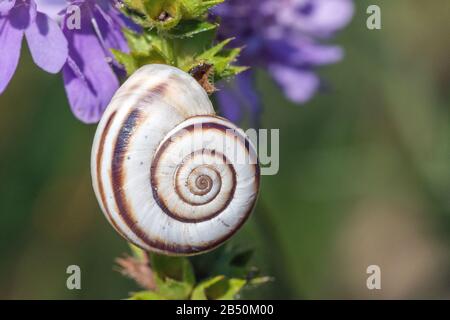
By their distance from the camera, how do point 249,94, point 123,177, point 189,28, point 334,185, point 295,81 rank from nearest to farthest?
point 123,177 < point 189,28 < point 249,94 < point 295,81 < point 334,185

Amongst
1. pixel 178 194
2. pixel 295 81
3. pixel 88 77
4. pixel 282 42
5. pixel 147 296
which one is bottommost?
pixel 147 296

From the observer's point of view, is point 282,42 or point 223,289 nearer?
point 223,289

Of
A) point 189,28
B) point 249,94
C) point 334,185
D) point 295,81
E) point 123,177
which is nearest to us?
point 123,177

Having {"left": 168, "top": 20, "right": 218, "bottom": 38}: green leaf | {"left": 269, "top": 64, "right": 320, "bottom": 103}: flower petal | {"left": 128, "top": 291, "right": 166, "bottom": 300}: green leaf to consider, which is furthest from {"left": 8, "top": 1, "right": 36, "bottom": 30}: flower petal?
{"left": 269, "top": 64, "right": 320, "bottom": 103}: flower petal

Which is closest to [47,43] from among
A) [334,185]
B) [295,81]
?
[295,81]

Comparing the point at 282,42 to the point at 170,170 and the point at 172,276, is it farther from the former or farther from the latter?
the point at 170,170

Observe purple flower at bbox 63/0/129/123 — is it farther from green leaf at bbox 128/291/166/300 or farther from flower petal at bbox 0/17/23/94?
green leaf at bbox 128/291/166/300

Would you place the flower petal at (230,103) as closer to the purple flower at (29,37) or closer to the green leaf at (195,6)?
the purple flower at (29,37)
